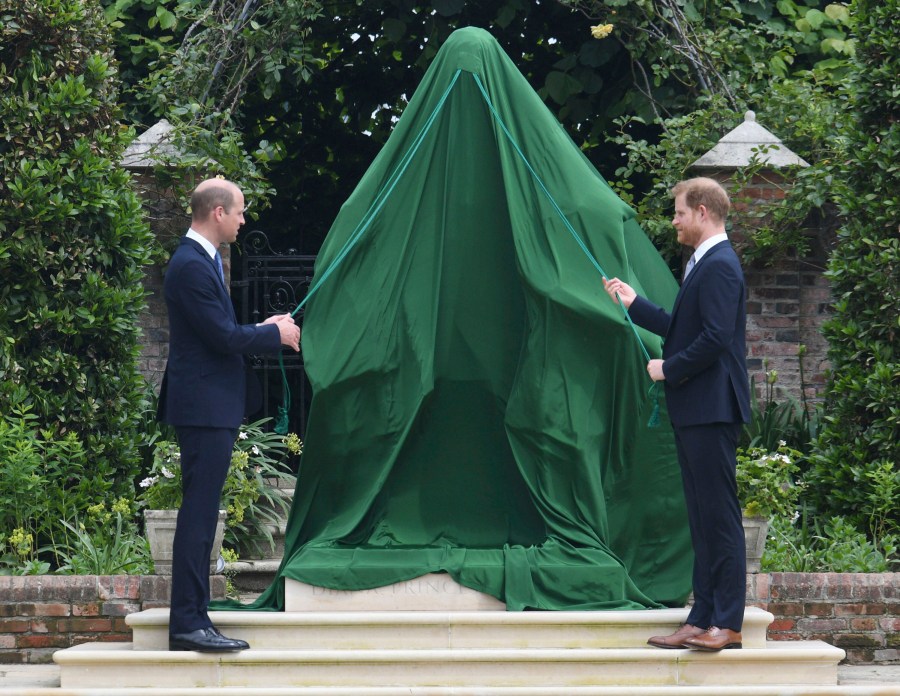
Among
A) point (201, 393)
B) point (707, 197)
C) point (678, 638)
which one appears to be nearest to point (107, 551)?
point (201, 393)

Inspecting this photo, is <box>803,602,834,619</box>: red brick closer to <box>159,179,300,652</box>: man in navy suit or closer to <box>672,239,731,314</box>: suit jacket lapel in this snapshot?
<box>672,239,731,314</box>: suit jacket lapel

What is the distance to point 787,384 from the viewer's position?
7.96 metres

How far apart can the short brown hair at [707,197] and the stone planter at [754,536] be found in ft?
4.96

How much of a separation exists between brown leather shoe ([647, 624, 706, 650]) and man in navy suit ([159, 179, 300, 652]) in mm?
1474

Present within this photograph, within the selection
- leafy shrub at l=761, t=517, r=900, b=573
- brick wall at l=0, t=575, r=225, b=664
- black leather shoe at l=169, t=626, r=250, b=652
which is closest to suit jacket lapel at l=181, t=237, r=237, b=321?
black leather shoe at l=169, t=626, r=250, b=652

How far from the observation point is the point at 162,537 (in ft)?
18.8

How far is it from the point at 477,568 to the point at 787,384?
3447mm

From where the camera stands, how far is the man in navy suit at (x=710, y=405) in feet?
15.2

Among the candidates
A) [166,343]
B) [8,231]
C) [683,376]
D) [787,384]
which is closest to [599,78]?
[787,384]

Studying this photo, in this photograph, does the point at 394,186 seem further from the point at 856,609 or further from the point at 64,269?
the point at 856,609

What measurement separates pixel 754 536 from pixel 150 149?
4.15 metres

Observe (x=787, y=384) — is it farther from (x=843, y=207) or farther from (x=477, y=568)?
(x=477, y=568)

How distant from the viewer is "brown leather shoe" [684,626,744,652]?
15.3 ft

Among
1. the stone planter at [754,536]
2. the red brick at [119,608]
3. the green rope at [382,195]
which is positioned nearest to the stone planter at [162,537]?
the red brick at [119,608]
